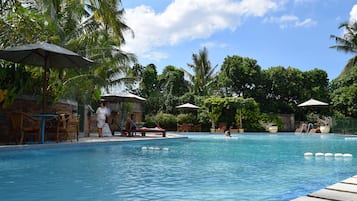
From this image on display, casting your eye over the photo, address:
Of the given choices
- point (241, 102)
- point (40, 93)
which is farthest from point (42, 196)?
point (241, 102)

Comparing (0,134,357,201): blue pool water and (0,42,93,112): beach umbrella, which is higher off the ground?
(0,42,93,112): beach umbrella

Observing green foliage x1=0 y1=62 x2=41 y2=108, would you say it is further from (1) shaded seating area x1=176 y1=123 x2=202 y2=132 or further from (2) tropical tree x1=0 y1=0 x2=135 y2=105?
(1) shaded seating area x1=176 y1=123 x2=202 y2=132

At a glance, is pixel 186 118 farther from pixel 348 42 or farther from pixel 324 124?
pixel 348 42

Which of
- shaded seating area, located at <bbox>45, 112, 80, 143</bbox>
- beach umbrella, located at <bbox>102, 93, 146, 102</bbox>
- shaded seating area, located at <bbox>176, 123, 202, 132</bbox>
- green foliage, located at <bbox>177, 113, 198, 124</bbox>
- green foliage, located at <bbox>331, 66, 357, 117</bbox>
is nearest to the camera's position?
shaded seating area, located at <bbox>45, 112, 80, 143</bbox>

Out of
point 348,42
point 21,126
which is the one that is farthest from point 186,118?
point 21,126

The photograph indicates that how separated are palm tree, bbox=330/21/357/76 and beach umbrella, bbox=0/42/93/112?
24199mm

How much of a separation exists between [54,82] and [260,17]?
14932 mm

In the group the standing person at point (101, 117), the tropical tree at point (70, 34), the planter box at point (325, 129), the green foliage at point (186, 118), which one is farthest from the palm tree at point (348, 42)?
the standing person at point (101, 117)

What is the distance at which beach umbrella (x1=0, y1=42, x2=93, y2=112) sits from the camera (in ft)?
30.4

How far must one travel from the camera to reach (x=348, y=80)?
2606cm

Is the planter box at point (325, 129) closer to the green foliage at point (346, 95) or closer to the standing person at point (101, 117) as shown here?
the green foliage at point (346, 95)

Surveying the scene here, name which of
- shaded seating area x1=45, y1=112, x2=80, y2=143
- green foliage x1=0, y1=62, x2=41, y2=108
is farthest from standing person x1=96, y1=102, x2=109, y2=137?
green foliage x1=0, y1=62, x2=41, y2=108

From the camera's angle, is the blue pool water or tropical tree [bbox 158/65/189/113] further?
tropical tree [bbox 158/65/189/113]

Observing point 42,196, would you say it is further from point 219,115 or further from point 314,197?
point 219,115
